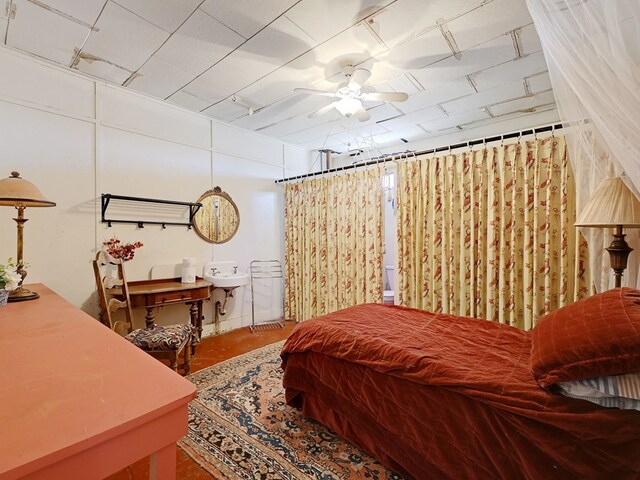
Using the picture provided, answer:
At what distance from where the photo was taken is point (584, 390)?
3.74ft

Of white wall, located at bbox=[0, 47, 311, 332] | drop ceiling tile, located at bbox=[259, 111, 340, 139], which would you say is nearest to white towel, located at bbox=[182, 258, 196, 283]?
white wall, located at bbox=[0, 47, 311, 332]

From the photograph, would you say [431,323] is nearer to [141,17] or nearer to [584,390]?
[584,390]

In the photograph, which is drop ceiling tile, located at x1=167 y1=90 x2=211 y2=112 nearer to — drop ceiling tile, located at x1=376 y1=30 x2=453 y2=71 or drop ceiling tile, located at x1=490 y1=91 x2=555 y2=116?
drop ceiling tile, located at x1=376 y1=30 x2=453 y2=71

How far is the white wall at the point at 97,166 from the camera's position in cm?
258

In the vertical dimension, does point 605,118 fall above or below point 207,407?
above

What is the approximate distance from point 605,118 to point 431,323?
4.85 ft

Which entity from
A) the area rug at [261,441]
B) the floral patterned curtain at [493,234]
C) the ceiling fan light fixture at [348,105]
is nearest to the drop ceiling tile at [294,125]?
the ceiling fan light fixture at [348,105]

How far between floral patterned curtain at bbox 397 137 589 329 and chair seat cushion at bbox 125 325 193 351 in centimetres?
221

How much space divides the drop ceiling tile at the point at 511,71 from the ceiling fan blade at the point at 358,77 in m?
1.15

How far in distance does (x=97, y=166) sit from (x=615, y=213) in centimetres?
408

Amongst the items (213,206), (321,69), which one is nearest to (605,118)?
(321,69)

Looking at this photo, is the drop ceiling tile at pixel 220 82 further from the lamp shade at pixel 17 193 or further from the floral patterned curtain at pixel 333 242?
the lamp shade at pixel 17 193

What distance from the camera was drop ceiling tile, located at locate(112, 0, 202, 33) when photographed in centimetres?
198

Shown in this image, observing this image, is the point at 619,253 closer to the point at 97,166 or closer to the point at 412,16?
the point at 412,16
